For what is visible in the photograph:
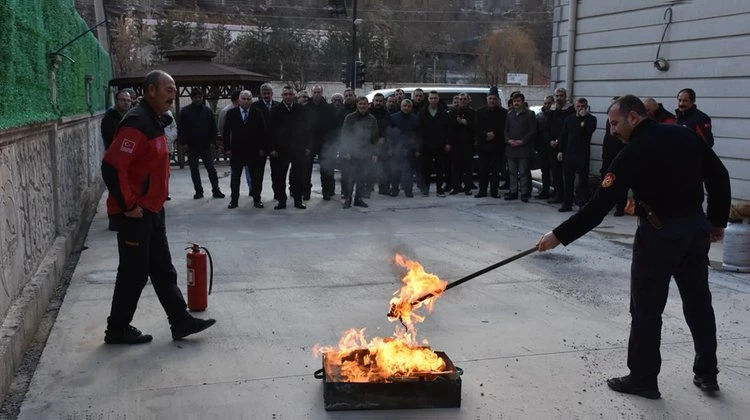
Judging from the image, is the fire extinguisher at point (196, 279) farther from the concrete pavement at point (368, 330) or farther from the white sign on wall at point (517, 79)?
the white sign on wall at point (517, 79)

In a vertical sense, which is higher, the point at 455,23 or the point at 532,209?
the point at 455,23

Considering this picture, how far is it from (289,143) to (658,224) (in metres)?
7.99

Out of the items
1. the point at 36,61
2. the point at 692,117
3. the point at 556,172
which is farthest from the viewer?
the point at 556,172

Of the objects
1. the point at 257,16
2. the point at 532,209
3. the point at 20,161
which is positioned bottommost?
the point at 532,209

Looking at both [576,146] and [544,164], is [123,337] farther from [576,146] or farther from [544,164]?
[544,164]

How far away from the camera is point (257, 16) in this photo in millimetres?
56875

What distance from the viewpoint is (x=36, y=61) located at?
681cm

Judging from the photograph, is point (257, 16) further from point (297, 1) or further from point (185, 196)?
point (185, 196)

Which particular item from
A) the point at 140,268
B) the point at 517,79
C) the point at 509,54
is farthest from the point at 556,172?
the point at 509,54

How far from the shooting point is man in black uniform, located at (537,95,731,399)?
4176mm

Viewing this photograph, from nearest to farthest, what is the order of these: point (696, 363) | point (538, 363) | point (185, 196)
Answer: point (696, 363)
point (538, 363)
point (185, 196)

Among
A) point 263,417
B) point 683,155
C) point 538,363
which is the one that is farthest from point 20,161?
point 683,155

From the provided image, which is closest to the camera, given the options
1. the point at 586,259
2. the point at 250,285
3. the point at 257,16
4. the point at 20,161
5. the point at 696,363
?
the point at 696,363

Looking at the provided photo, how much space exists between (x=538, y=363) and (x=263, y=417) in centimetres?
195
